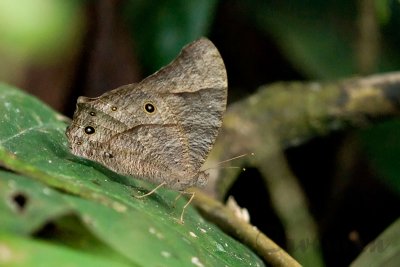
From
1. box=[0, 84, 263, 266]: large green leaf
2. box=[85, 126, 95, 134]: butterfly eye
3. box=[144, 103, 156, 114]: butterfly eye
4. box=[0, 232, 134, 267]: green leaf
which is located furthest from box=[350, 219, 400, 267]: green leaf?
box=[0, 232, 134, 267]: green leaf

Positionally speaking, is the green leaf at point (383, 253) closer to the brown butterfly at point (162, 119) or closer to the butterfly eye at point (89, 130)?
the brown butterfly at point (162, 119)

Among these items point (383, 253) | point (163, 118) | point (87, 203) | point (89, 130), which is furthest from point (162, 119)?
point (87, 203)

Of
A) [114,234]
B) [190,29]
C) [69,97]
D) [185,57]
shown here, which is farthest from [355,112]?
[114,234]

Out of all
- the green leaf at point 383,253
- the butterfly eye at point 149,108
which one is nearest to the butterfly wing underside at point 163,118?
the butterfly eye at point 149,108

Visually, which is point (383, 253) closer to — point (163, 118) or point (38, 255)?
point (163, 118)

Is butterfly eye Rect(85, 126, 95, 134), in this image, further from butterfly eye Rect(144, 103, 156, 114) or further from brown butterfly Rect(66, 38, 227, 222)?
butterfly eye Rect(144, 103, 156, 114)

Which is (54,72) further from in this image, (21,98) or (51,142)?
(51,142)
